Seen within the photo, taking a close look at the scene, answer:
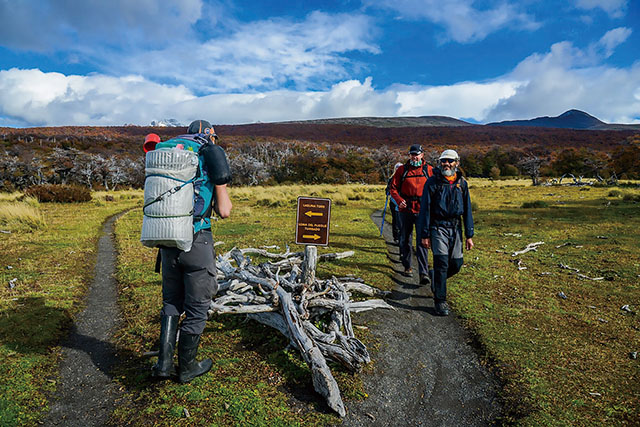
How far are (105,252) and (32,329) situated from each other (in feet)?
17.7

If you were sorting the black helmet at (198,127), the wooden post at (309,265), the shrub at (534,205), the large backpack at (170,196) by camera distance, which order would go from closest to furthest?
the large backpack at (170,196) < the black helmet at (198,127) < the wooden post at (309,265) < the shrub at (534,205)

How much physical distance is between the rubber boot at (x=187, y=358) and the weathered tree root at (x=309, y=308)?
1.09 metres

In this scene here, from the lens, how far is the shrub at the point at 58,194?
75.7 ft

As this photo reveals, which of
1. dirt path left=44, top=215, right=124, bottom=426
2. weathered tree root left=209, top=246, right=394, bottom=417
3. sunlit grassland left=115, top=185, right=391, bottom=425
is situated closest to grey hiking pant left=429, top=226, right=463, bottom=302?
weathered tree root left=209, top=246, right=394, bottom=417

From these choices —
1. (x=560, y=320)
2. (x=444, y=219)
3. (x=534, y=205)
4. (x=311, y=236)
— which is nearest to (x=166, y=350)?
(x=311, y=236)

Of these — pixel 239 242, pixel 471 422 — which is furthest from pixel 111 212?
pixel 471 422

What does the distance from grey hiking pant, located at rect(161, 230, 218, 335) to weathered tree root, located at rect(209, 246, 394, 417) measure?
3.73 feet

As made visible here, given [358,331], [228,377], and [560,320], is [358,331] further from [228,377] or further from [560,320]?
[560,320]

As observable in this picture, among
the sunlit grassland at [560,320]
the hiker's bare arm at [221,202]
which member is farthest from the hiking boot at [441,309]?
the hiker's bare arm at [221,202]

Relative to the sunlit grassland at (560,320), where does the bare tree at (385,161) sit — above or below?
above

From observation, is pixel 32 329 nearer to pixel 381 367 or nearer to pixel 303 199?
pixel 303 199

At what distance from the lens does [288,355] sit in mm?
4227

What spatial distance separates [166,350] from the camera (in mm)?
3561

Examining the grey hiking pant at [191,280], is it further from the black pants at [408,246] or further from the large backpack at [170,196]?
the black pants at [408,246]
